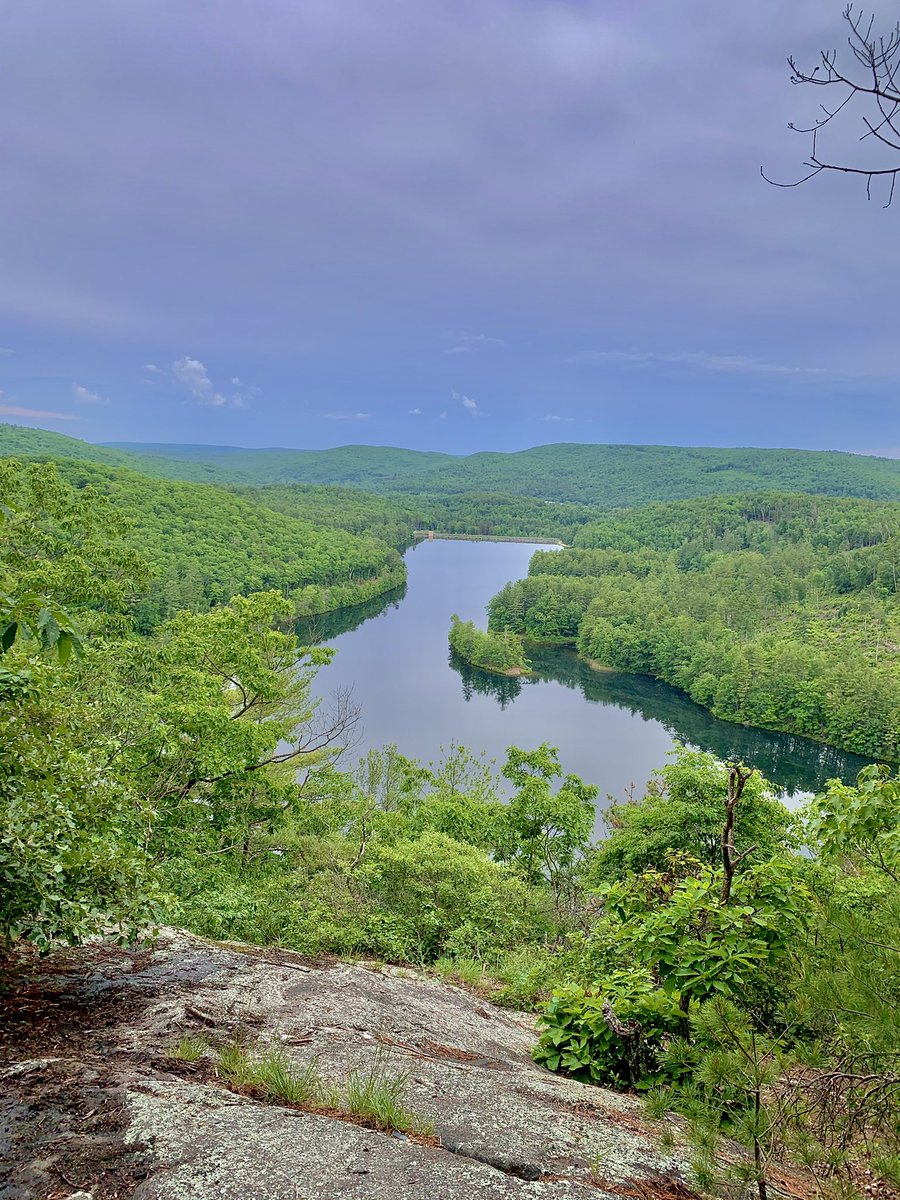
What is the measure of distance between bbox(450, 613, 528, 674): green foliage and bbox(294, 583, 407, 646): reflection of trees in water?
11.9 meters

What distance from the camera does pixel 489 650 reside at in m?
55.7

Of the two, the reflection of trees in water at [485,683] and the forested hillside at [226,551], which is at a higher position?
the forested hillside at [226,551]

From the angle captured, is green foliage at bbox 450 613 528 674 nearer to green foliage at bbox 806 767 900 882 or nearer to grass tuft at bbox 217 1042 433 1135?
green foliage at bbox 806 767 900 882

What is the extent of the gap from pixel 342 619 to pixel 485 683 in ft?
71.1

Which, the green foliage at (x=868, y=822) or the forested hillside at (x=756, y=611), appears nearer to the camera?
the green foliage at (x=868, y=822)

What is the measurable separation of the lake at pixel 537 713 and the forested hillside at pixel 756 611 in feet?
7.47

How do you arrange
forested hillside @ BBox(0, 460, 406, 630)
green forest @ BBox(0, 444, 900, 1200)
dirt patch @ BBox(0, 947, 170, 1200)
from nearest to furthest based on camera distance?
dirt patch @ BBox(0, 947, 170, 1200), green forest @ BBox(0, 444, 900, 1200), forested hillside @ BBox(0, 460, 406, 630)

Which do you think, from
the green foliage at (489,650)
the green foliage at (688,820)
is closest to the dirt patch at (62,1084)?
the green foliage at (688,820)

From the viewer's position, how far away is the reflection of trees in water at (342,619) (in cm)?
5875

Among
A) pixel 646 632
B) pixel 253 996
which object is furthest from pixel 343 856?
pixel 646 632

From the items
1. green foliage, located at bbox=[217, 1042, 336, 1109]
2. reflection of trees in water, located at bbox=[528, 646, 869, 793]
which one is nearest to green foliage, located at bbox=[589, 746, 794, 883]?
green foliage, located at bbox=[217, 1042, 336, 1109]

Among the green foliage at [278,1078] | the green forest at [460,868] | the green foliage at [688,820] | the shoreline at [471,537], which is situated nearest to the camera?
the green forest at [460,868]

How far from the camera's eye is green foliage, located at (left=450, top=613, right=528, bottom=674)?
5562cm

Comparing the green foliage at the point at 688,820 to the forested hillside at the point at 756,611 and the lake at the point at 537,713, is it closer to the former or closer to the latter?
the lake at the point at 537,713
